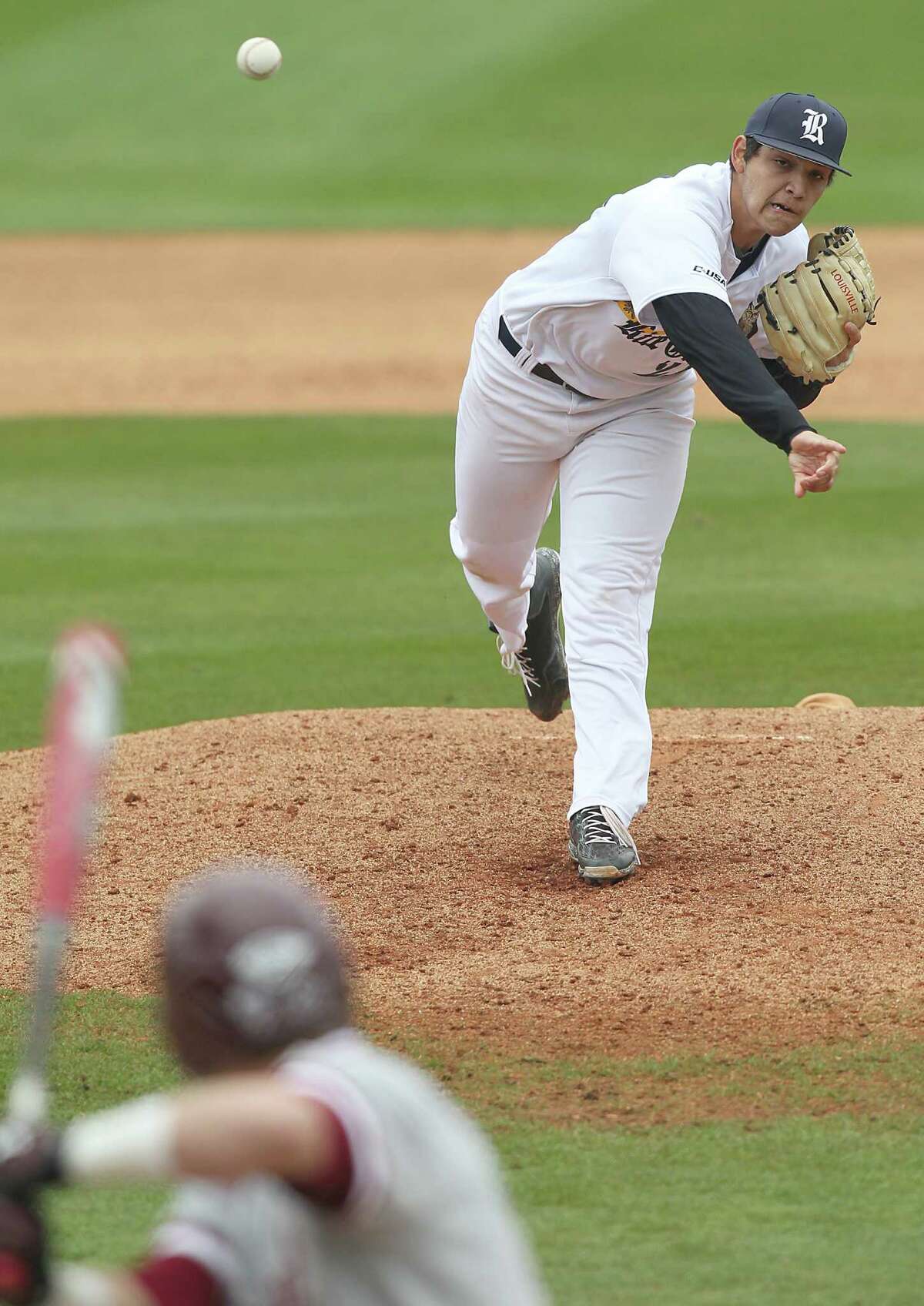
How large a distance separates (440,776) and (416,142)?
2890 cm

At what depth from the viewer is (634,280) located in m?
5.14

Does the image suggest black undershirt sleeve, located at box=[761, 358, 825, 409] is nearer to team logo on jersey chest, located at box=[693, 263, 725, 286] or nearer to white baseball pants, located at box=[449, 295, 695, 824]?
white baseball pants, located at box=[449, 295, 695, 824]

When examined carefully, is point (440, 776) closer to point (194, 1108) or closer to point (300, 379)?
point (194, 1108)

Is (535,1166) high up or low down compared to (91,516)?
up

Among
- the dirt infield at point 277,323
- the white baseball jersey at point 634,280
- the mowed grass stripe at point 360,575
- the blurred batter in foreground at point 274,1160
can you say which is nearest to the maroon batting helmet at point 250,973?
the blurred batter in foreground at point 274,1160

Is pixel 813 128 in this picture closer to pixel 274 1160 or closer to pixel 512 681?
pixel 274 1160

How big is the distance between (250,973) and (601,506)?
364 cm

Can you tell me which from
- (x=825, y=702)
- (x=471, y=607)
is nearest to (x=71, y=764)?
(x=825, y=702)

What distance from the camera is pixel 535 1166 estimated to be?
3779 mm

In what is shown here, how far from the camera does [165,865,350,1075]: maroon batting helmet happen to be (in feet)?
6.86

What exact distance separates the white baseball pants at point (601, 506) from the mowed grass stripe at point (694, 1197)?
138 centimetres

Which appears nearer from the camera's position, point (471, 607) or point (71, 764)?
point (71, 764)

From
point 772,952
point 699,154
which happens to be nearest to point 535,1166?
point 772,952

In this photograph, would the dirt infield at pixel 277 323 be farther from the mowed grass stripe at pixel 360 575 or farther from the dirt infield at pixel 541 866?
the dirt infield at pixel 541 866
